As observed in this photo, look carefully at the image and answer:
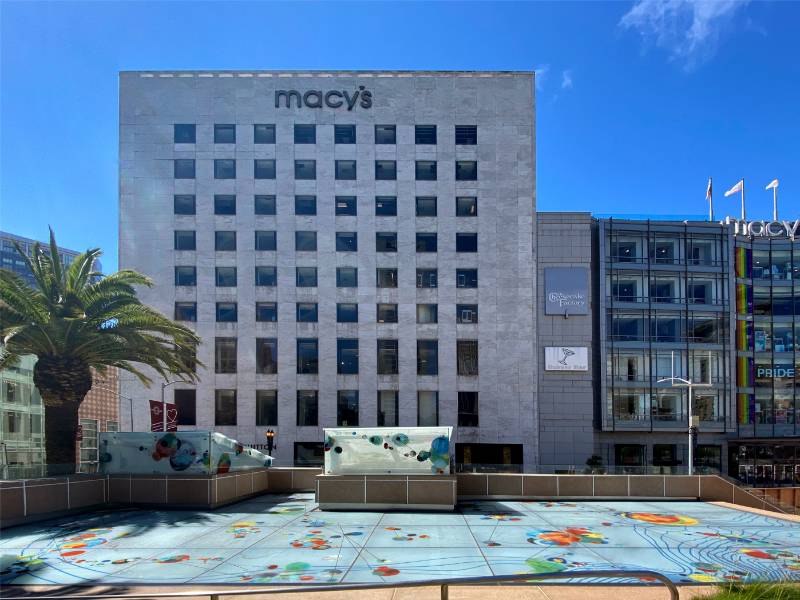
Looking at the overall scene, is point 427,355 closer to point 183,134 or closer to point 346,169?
point 346,169

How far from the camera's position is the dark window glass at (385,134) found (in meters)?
52.0

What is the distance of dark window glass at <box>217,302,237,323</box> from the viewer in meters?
50.4

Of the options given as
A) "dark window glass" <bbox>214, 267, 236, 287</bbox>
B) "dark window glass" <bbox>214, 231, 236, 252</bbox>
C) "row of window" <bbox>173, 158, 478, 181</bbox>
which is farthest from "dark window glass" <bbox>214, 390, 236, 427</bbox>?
"row of window" <bbox>173, 158, 478, 181</bbox>

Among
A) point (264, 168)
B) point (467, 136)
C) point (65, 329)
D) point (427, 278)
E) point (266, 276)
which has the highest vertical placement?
point (467, 136)

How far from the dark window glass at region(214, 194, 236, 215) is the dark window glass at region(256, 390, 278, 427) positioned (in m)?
14.7

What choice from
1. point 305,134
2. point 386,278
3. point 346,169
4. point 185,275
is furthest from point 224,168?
point 386,278

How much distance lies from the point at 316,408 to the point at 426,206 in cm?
1859

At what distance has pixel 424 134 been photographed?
52.1 metres

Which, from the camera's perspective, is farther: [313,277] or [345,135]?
[345,135]

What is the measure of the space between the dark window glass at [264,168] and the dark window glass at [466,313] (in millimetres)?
18664

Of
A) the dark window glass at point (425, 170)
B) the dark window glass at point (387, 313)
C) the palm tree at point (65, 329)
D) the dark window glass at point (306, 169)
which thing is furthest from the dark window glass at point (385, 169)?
the palm tree at point (65, 329)

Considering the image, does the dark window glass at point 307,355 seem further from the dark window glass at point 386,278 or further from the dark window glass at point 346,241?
the dark window glass at point 346,241

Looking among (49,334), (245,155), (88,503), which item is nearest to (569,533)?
(88,503)

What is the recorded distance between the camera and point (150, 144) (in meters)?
51.2
